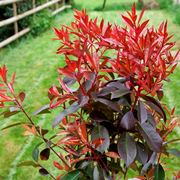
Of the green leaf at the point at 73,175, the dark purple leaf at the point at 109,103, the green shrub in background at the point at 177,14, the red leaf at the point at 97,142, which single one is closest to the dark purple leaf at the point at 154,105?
the dark purple leaf at the point at 109,103

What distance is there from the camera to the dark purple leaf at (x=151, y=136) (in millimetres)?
1202

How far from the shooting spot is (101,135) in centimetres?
126

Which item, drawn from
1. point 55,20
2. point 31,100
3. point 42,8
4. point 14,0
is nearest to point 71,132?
point 31,100

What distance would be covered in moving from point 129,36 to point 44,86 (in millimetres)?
3406

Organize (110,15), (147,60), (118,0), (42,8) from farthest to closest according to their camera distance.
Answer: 1. (118,0)
2. (110,15)
3. (42,8)
4. (147,60)

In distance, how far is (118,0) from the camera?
47.9 ft

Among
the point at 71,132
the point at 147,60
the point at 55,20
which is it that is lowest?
the point at 55,20

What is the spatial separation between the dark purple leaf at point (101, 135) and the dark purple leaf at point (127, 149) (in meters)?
0.05

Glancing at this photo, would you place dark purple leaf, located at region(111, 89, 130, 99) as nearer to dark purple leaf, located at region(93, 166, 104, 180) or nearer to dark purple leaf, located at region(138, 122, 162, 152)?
dark purple leaf, located at region(138, 122, 162, 152)

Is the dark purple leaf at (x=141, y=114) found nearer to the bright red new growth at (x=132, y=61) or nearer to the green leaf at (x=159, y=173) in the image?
the bright red new growth at (x=132, y=61)

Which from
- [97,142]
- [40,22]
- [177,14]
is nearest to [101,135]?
[97,142]

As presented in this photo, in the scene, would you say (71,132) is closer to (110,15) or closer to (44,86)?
(44,86)

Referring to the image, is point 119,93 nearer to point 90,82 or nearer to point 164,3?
point 90,82

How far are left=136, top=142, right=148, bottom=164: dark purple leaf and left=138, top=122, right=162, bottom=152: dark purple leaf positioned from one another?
0.11m
